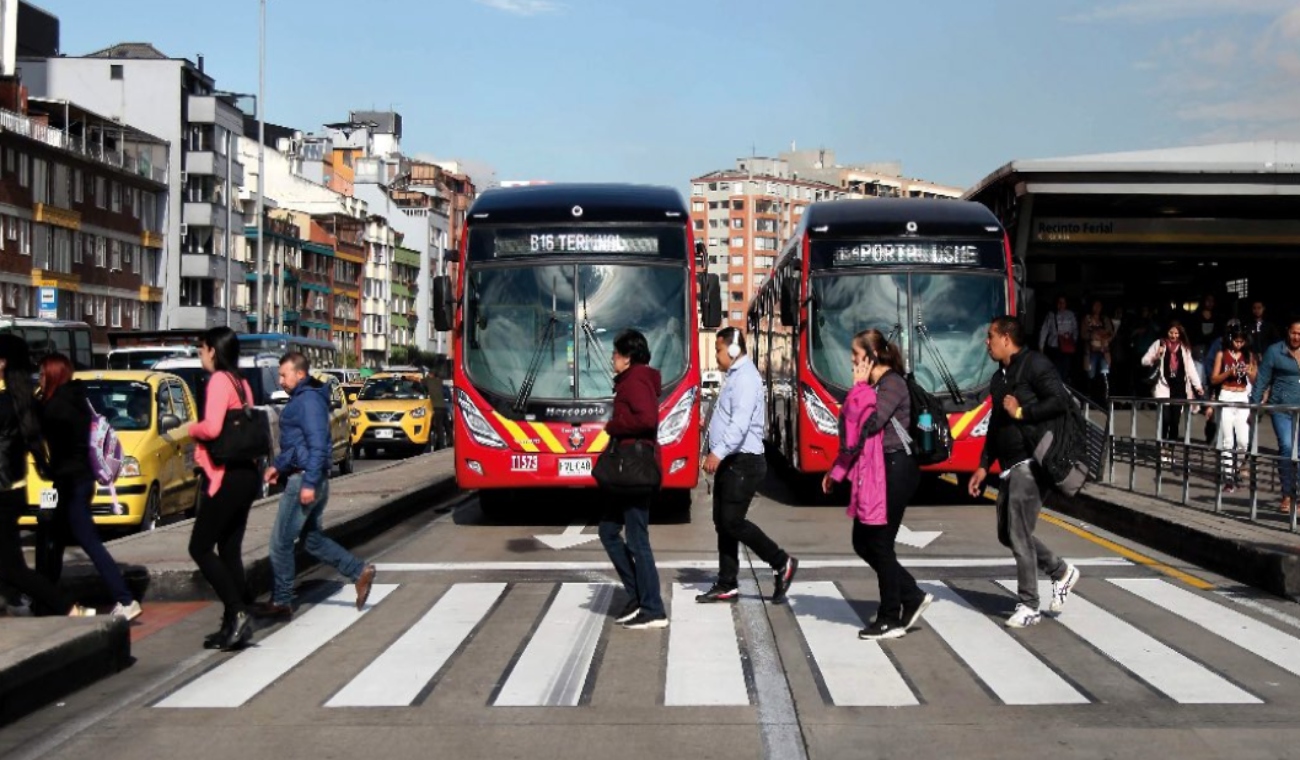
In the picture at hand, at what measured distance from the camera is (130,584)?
41.1 feet

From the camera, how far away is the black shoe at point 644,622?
1130cm

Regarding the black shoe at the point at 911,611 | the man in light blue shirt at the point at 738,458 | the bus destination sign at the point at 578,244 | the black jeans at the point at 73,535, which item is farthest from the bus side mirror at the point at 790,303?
the black jeans at the point at 73,535

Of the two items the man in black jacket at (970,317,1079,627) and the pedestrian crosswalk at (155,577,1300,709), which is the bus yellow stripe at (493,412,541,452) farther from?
the man in black jacket at (970,317,1079,627)

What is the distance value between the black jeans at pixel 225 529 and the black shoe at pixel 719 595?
3226 mm

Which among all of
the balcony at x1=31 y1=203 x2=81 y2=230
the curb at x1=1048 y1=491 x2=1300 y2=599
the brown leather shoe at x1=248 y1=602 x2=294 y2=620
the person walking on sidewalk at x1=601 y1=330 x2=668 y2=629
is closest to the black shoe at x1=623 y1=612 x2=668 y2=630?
the person walking on sidewalk at x1=601 y1=330 x2=668 y2=629

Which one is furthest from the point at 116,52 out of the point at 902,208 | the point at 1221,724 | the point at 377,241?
the point at 1221,724

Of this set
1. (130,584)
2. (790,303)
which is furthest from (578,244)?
(130,584)

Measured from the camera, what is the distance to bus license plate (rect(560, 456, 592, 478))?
1866 centimetres

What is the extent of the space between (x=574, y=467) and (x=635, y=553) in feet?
23.9

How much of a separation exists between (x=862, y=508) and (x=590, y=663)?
199 cm

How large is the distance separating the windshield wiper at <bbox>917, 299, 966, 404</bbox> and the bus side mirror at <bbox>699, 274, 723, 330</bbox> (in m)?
3.24

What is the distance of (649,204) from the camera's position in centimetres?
1966

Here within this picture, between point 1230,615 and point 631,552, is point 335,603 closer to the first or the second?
point 631,552

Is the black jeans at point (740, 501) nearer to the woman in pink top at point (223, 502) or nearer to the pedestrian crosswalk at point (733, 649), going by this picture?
the pedestrian crosswalk at point (733, 649)
